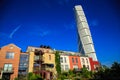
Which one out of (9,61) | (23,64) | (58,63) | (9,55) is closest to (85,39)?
(58,63)

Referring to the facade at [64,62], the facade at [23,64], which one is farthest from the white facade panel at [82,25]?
the facade at [23,64]

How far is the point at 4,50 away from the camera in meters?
29.1

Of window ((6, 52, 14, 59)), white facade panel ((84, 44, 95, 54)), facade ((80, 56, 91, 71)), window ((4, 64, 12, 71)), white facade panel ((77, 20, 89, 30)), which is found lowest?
window ((4, 64, 12, 71))

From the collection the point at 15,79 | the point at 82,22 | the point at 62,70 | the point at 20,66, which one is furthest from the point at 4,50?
the point at 82,22

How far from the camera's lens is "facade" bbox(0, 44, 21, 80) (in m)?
27.3

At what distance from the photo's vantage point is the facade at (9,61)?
89.7ft

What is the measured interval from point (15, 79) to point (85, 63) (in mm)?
21207

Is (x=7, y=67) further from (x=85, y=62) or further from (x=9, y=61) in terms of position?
(x=85, y=62)

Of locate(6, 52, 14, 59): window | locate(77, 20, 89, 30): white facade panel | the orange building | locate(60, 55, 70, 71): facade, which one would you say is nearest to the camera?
locate(6, 52, 14, 59): window

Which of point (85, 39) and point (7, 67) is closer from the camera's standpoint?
point (7, 67)

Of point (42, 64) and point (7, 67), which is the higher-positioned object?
point (42, 64)

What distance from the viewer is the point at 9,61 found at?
28531 millimetres

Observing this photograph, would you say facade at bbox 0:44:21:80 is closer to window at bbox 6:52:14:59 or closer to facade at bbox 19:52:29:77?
window at bbox 6:52:14:59

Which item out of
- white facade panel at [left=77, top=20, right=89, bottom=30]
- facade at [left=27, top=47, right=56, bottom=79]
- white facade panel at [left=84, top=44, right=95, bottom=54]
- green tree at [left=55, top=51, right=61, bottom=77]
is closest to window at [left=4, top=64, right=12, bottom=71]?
facade at [left=27, top=47, right=56, bottom=79]
